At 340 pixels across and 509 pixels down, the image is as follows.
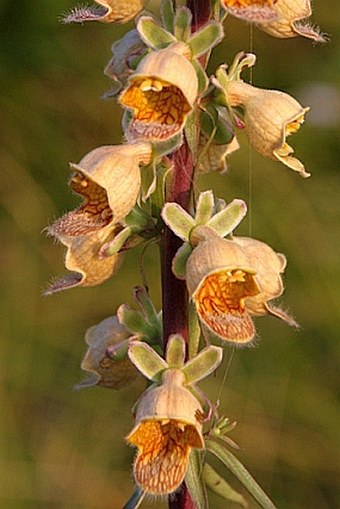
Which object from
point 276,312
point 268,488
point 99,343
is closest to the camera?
point 276,312

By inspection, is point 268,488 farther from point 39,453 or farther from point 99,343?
point 99,343

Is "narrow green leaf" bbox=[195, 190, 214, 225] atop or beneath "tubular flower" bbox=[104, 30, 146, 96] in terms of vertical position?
beneath

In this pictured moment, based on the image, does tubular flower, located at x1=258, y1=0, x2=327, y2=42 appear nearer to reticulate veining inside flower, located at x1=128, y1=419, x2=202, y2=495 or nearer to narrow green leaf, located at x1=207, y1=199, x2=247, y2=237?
narrow green leaf, located at x1=207, y1=199, x2=247, y2=237

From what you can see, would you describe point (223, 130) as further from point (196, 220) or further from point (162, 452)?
point (162, 452)

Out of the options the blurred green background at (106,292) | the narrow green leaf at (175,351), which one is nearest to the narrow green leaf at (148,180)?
the narrow green leaf at (175,351)

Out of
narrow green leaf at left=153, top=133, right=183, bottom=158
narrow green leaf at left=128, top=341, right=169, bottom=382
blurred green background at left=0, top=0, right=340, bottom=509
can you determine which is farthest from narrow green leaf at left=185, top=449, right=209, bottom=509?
blurred green background at left=0, top=0, right=340, bottom=509

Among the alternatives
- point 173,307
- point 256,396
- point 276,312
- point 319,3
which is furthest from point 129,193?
point 319,3

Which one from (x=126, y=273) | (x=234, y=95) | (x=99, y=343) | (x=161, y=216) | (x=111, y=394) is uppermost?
(x=234, y=95)
